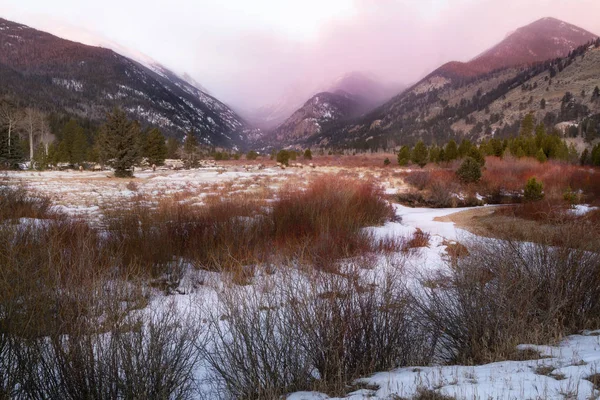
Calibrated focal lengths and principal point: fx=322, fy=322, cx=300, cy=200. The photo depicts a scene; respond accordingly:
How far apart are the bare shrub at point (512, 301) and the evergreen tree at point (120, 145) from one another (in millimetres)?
32720

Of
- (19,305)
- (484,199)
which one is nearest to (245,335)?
(19,305)

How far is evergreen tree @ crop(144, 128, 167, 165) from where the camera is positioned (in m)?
47.5

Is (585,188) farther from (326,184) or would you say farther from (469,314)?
(469,314)

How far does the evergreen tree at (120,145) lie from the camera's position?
1216 inches

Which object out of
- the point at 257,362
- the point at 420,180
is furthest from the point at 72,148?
the point at 257,362

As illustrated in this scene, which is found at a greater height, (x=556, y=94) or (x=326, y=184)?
(x=556, y=94)

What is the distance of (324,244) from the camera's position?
6625 mm

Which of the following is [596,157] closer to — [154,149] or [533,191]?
[533,191]

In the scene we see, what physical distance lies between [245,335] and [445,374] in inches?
75.1

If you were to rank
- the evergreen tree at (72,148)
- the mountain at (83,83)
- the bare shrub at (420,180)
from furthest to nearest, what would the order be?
the mountain at (83,83), the evergreen tree at (72,148), the bare shrub at (420,180)

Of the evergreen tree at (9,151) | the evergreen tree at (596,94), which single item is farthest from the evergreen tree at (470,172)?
the evergreen tree at (596,94)

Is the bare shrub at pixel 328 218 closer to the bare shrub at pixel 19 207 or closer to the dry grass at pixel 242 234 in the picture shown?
the dry grass at pixel 242 234

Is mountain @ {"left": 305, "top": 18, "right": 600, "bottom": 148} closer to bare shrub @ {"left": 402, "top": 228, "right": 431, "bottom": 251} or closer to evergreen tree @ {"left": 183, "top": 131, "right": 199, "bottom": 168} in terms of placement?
evergreen tree @ {"left": 183, "top": 131, "right": 199, "bottom": 168}

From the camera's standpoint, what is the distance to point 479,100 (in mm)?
136500
